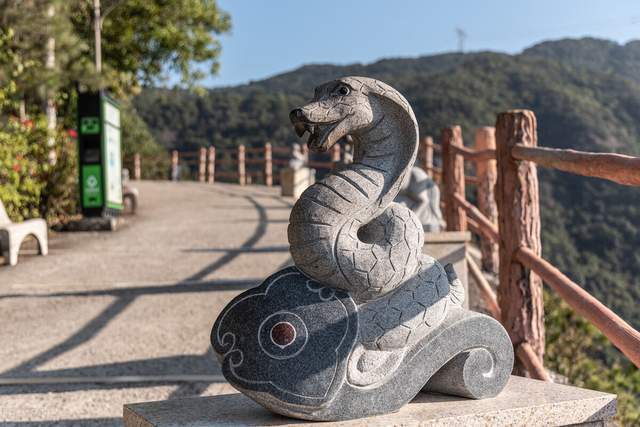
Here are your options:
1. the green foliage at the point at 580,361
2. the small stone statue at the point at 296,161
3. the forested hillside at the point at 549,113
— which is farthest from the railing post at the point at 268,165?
the green foliage at the point at 580,361

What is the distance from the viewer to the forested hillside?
61.2 ft

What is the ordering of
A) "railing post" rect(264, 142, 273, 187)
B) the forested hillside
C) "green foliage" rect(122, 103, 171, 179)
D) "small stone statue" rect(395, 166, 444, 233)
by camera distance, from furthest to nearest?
"green foliage" rect(122, 103, 171, 179)
the forested hillside
"railing post" rect(264, 142, 273, 187)
"small stone statue" rect(395, 166, 444, 233)

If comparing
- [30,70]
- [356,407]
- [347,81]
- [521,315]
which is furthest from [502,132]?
[30,70]

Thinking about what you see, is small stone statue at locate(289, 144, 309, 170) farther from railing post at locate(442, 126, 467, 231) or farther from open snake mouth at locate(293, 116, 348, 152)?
open snake mouth at locate(293, 116, 348, 152)

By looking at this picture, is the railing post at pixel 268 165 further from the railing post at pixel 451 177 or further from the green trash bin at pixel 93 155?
the railing post at pixel 451 177

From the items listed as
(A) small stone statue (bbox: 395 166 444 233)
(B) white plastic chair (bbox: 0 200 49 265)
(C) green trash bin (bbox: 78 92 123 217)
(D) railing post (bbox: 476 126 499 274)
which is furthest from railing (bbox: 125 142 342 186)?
(A) small stone statue (bbox: 395 166 444 233)

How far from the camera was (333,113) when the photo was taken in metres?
2.00

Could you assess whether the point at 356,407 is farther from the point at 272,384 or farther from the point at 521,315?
the point at 521,315

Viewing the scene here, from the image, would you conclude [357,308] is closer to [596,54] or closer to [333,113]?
[333,113]

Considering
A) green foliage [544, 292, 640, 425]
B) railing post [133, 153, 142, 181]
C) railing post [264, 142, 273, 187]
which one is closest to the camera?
green foliage [544, 292, 640, 425]

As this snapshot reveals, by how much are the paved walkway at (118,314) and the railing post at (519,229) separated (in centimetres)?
157

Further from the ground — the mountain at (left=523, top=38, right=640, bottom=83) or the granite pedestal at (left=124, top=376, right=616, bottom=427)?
the mountain at (left=523, top=38, right=640, bottom=83)

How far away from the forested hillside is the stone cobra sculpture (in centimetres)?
1344

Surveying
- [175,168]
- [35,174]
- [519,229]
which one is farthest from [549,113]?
[519,229]
